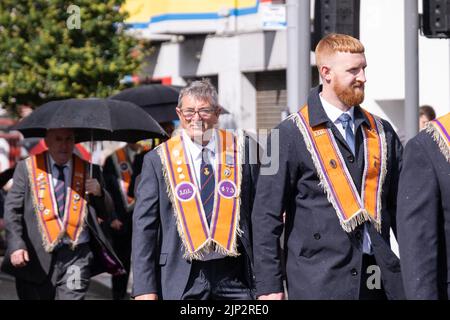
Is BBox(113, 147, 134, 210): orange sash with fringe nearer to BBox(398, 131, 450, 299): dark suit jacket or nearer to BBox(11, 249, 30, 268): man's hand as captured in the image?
BBox(11, 249, 30, 268): man's hand

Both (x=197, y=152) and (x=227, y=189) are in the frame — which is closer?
(x=227, y=189)

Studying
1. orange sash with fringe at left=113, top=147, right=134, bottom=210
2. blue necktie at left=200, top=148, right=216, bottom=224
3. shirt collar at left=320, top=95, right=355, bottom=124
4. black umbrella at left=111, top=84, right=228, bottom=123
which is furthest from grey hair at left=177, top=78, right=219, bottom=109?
orange sash with fringe at left=113, top=147, right=134, bottom=210

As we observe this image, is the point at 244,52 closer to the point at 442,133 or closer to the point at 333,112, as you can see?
Answer: the point at 333,112

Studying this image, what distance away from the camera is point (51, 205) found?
10.1m

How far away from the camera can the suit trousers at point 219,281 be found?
7.23m

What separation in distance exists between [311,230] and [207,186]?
48.1 inches

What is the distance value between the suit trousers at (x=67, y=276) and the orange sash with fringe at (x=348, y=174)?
373 centimetres

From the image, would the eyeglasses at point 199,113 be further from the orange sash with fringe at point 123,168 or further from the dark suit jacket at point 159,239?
the orange sash with fringe at point 123,168

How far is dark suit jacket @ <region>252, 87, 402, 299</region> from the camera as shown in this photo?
20.9 ft

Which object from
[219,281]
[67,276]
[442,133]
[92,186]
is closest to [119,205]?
[92,186]

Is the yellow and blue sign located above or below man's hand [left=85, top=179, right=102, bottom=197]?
above

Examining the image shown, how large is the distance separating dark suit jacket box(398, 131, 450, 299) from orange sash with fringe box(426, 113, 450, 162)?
0.06 ft

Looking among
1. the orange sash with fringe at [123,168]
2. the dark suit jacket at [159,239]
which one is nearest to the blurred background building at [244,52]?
the orange sash with fringe at [123,168]
